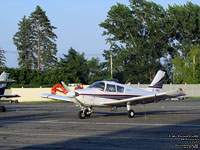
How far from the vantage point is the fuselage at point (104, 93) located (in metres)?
19.4

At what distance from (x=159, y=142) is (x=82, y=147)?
8.11 feet

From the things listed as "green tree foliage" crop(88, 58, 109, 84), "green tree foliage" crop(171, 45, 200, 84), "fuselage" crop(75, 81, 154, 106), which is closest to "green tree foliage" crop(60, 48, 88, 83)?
"green tree foliage" crop(88, 58, 109, 84)

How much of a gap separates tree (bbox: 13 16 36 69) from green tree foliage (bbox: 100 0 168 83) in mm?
17714

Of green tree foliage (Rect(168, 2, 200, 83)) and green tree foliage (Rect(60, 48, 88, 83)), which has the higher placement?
green tree foliage (Rect(168, 2, 200, 83))

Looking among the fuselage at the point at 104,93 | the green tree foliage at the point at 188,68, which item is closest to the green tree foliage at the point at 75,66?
the green tree foliage at the point at 188,68

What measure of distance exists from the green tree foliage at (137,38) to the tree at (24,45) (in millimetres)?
17714

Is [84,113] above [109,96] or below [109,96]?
below

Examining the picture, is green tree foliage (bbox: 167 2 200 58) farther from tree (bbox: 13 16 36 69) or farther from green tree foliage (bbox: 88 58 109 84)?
tree (bbox: 13 16 36 69)

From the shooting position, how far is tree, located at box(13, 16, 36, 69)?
8239 cm

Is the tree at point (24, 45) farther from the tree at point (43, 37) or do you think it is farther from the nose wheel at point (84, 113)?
the nose wheel at point (84, 113)

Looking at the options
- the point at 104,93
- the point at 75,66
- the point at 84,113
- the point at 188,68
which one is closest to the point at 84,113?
the point at 84,113

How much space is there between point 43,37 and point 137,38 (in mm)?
20700

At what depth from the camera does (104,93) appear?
19.9 m

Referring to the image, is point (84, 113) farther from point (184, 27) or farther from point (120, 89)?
point (184, 27)
